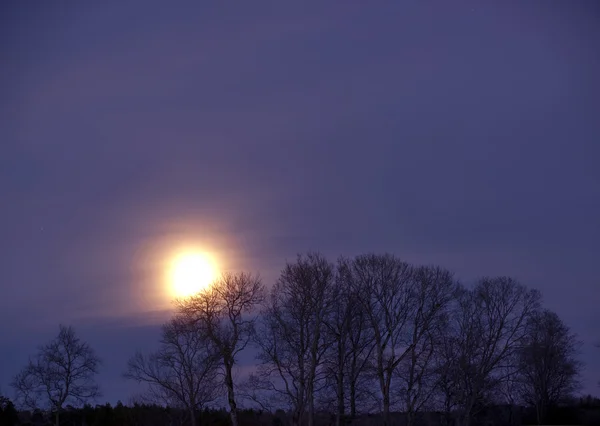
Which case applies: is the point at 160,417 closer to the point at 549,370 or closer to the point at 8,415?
the point at 8,415

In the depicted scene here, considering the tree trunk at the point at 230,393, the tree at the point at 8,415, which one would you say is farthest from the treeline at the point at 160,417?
the tree trunk at the point at 230,393

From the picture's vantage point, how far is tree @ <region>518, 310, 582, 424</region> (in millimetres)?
84812

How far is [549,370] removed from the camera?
8631cm

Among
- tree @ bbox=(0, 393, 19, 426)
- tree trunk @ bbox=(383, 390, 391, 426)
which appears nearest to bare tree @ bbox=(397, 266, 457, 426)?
tree trunk @ bbox=(383, 390, 391, 426)

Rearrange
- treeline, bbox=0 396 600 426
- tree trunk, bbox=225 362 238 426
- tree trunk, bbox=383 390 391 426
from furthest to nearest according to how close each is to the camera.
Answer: treeline, bbox=0 396 600 426 → tree trunk, bbox=383 390 391 426 → tree trunk, bbox=225 362 238 426

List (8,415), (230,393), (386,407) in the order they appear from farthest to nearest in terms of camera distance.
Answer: (8,415), (386,407), (230,393)

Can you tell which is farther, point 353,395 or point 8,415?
point 8,415

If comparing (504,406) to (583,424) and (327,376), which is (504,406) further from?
(327,376)

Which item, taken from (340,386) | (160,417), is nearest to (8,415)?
(160,417)

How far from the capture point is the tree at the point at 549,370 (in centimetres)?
8481

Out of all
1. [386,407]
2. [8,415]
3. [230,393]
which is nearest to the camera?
[230,393]

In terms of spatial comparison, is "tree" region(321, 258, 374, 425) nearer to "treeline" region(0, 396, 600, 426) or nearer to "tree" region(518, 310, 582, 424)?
"treeline" region(0, 396, 600, 426)

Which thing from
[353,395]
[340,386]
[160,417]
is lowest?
[160,417]

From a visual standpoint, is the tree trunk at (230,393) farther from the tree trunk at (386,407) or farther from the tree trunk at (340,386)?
the tree trunk at (386,407)
